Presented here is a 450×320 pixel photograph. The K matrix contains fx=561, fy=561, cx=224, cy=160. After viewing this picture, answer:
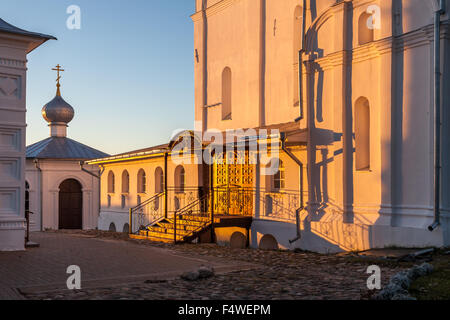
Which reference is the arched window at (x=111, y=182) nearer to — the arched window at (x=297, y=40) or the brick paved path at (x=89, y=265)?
the brick paved path at (x=89, y=265)

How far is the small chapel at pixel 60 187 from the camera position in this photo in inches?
1107

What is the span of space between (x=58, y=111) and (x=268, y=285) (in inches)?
1013

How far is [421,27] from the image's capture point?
1201cm

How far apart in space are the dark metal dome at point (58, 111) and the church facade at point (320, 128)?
14.2 metres

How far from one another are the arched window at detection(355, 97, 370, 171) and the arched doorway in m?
19.3

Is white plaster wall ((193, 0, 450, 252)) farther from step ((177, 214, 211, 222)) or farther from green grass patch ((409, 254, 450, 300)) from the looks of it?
green grass patch ((409, 254, 450, 300))

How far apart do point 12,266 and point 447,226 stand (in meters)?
8.46

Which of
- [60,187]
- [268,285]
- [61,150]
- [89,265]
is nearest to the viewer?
[268,285]

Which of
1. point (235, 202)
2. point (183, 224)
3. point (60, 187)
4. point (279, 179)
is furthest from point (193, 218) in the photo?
point (60, 187)

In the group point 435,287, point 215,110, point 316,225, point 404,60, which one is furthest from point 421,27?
point 215,110

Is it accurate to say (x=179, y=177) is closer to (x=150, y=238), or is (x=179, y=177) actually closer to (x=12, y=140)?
(x=150, y=238)

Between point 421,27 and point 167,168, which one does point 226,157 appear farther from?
point 421,27

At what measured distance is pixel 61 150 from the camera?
30125 mm

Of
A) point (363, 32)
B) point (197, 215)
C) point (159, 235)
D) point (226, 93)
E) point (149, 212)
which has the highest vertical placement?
point (363, 32)
